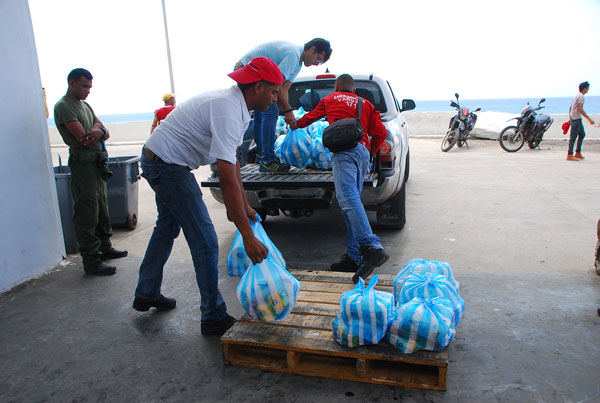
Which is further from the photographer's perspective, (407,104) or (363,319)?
(407,104)

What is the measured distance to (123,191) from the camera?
577 cm

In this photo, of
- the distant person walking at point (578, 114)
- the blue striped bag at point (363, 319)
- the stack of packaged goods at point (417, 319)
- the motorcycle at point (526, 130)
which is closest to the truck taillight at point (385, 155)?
the stack of packaged goods at point (417, 319)

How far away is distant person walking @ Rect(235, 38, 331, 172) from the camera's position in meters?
4.56

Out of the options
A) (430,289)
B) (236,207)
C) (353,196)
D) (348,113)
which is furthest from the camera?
(348,113)

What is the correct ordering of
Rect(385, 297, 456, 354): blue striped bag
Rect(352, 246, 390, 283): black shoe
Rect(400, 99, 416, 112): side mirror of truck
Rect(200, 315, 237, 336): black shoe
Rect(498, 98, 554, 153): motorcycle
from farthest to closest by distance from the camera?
Rect(498, 98, 554, 153): motorcycle
Rect(400, 99, 416, 112): side mirror of truck
Rect(352, 246, 390, 283): black shoe
Rect(200, 315, 237, 336): black shoe
Rect(385, 297, 456, 354): blue striped bag

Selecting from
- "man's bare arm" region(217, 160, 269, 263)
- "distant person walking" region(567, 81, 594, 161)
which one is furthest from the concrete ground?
"distant person walking" region(567, 81, 594, 161)

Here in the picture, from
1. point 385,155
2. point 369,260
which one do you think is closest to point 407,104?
point 385,155

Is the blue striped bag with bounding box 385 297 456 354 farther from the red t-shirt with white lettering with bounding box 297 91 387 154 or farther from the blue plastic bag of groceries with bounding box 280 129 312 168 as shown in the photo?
the blue plastic bag of groceries with bounding box 280 129 312 168

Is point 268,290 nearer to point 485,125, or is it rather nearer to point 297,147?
point 297,147

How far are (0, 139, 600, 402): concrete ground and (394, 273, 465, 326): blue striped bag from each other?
341 mm

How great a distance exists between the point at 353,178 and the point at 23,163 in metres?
3.07

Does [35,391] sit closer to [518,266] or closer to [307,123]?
[307,123]

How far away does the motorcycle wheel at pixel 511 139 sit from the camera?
13.9m

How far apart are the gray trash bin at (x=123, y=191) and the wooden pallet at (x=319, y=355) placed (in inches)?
138
